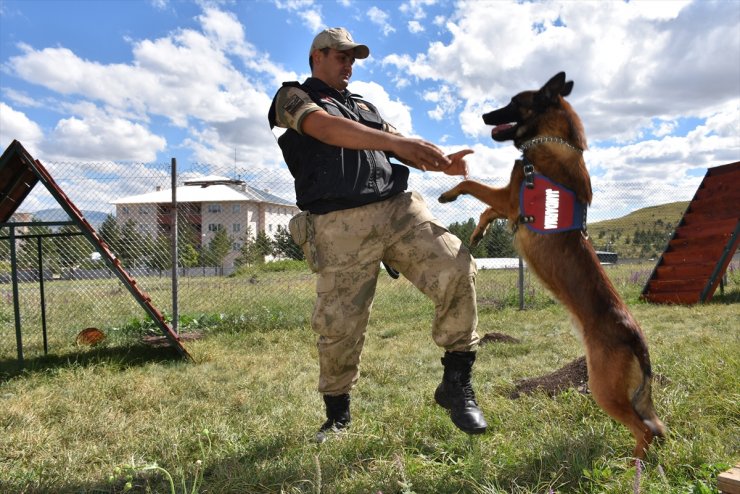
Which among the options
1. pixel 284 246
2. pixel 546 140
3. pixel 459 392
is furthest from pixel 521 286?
pixel 459 392

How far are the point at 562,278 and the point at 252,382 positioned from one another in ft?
9.70

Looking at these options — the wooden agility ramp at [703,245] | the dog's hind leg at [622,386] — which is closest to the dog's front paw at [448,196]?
the dog's hind leg at [622,386]

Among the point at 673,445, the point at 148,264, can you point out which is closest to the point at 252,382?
the point at 673,445

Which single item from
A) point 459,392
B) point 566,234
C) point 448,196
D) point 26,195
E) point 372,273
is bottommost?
point 459,392

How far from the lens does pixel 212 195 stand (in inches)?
335

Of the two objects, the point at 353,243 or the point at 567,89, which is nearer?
the point at 353,243

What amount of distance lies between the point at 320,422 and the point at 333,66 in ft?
7.41

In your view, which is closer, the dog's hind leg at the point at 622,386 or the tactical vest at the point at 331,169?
the dog's hind leg at the point at 622,386

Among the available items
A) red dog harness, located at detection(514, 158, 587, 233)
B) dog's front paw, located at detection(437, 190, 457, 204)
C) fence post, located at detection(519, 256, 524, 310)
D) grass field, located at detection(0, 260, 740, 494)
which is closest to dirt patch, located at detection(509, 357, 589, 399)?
grass field, located at detection(0, 260, 740, 494)

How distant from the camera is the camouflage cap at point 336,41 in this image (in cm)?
291

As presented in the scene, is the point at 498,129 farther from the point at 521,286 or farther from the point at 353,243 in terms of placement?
the point at 521,286

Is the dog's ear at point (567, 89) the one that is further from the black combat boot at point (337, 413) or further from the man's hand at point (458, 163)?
the black combat boot at point (337, 413)

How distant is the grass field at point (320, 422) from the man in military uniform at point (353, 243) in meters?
0.30

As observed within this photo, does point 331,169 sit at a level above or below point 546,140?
below
